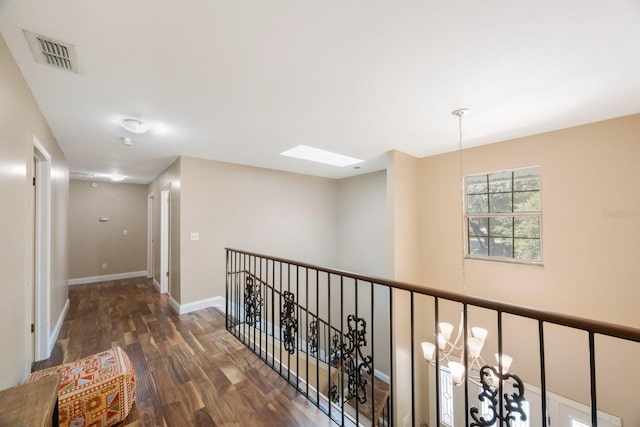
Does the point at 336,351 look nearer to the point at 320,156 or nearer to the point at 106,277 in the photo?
the point at 320,156

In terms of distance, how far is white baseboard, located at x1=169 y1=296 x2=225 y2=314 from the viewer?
12.4 feet

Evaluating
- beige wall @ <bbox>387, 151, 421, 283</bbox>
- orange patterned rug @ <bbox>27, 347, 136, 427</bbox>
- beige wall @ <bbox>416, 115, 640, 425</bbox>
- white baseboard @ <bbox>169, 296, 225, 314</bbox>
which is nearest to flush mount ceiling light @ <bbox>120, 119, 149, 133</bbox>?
orange patterned rug @ <bbox>27, 347, 136, 427</bbox>

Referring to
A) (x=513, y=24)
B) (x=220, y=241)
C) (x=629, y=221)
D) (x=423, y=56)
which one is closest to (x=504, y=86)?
(x=513, y=24)

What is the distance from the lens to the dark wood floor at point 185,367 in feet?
5.89

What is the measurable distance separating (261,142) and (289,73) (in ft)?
5.29

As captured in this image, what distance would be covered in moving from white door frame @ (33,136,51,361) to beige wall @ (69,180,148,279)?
12.8 feet

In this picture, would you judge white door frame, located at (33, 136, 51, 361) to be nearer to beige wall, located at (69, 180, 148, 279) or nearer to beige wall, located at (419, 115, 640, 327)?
beige wall, located at (69, 180, 148, 279)

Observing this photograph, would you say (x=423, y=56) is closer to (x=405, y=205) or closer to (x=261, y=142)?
(x=261, y=142)

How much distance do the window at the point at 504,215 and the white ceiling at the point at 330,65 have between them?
70 cm

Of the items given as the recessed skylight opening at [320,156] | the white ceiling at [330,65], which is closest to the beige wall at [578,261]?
the white ceiling at [330,65]

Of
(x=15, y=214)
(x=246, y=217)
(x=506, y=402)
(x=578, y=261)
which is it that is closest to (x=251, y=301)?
(x=246, y=217)

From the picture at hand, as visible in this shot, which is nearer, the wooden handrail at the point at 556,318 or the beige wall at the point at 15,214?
the wooden handrail at the point at 556,318

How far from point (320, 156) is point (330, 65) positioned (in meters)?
2.41

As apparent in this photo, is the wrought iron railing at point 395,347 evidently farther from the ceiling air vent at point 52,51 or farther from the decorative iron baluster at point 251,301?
the ceiling air vent at point 52,51
